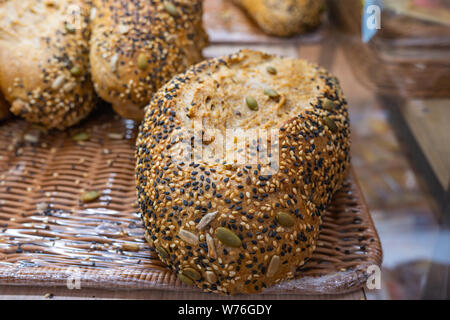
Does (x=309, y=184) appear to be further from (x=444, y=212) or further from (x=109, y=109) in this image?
(x=109, y=109)

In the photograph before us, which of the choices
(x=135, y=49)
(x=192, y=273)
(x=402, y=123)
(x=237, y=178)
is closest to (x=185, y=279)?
(x=192, y=273)

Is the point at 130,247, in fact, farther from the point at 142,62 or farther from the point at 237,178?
the point at 142,62

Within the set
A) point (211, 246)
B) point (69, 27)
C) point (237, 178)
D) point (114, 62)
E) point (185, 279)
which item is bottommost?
point (185, 279)

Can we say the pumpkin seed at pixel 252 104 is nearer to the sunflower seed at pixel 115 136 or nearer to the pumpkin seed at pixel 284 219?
the pumpkin seed at pixel 284 219

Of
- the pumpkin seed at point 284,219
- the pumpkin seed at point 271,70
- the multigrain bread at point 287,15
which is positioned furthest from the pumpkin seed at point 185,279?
the multigrain bread at point 287,15

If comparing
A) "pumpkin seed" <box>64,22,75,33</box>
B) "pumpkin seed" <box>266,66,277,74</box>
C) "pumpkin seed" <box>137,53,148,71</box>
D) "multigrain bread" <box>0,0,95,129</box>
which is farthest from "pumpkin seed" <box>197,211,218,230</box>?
"pumpkin seed" <box>64,22,75,33</box>

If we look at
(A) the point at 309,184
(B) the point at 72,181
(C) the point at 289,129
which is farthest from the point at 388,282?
(B) the point at 72,181
